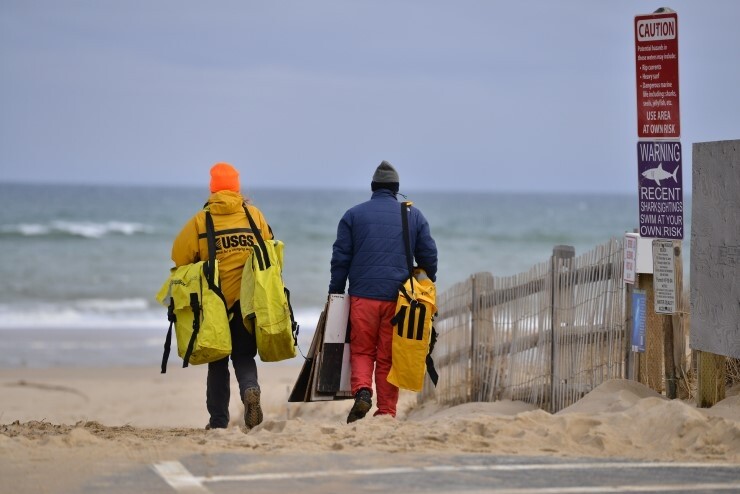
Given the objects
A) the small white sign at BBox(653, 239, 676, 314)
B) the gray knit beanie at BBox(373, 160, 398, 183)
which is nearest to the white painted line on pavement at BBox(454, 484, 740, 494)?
the small white sign at BBox(653, 239, 676, 314)

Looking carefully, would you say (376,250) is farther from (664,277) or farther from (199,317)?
(664,277)

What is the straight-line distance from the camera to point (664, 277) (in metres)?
6.96

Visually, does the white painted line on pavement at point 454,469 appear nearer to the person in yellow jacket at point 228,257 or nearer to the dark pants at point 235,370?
the person in yellow jacket at point 228,257

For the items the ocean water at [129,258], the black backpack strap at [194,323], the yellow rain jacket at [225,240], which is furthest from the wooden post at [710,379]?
the ocean water at [129,258]

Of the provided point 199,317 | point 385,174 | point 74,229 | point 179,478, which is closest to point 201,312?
point 199,317

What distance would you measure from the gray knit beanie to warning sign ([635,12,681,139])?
64.5 inches

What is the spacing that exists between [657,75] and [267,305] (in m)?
2.84

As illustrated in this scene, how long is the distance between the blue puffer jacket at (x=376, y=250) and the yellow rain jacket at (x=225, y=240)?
61 cm

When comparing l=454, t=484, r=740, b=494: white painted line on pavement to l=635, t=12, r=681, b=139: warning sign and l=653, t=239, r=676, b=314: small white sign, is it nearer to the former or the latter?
l=653, t=239, r=676, b=314: small white sign

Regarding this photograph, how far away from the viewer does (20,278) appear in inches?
1177

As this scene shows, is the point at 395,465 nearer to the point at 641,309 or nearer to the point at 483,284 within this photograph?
the point at 641,309

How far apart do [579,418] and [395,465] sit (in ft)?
4.50

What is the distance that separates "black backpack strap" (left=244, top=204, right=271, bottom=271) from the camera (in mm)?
7002

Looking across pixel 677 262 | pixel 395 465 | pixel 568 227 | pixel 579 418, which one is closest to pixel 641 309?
pixel 677 262
